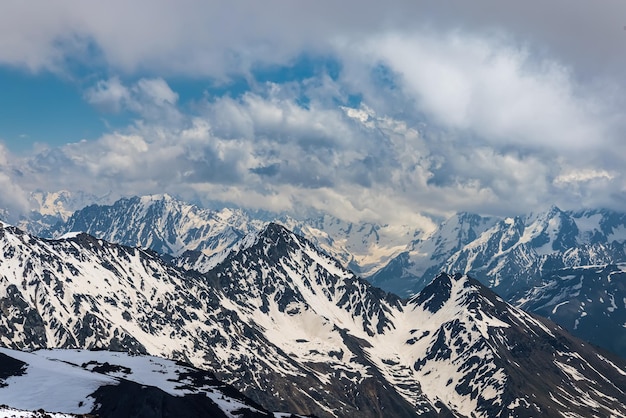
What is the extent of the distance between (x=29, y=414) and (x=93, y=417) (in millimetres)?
15133

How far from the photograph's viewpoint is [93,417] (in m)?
158

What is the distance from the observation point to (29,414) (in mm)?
145750

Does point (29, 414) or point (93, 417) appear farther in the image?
point (93, 417)
